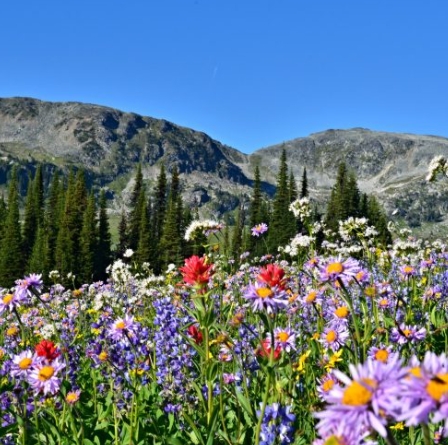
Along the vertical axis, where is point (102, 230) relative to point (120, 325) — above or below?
above

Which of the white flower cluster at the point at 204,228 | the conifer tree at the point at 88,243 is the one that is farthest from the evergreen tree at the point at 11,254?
the white flower cluster at the point at 204,228

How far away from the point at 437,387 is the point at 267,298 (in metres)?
1.79

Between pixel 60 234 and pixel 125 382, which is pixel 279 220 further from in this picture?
pixel 125 382

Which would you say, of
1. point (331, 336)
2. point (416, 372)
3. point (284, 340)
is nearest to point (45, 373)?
point (284, 340)

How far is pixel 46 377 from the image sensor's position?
3369 mm

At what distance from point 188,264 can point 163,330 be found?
2076 mm

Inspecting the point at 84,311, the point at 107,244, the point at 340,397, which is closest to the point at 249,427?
the point at 340,397

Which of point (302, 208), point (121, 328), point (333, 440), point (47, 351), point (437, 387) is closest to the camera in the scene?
point (437, 387)

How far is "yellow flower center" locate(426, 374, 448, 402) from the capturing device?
1.33 m

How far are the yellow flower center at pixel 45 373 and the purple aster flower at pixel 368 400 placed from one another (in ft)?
7.95

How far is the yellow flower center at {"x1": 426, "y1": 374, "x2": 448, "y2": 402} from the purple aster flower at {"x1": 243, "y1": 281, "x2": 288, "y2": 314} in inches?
66.7

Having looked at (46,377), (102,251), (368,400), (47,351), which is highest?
(368,400)

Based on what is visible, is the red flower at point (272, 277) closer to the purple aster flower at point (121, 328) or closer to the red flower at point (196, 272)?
the red flower at point (196, 272)

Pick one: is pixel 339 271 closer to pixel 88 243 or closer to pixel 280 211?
pixel 88 243
